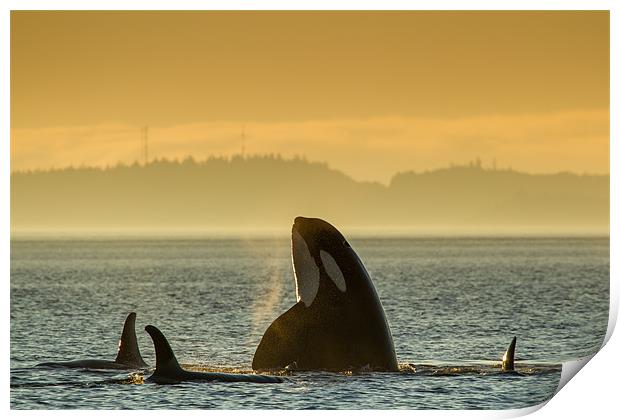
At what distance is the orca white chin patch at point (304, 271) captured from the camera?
29.1 metres

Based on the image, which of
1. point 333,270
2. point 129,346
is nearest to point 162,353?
point 333,270

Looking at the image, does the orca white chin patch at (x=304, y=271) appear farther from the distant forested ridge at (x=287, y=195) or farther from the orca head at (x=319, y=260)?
the distant forested ridge at (x=287, y=195)

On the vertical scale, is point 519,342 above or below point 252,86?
below

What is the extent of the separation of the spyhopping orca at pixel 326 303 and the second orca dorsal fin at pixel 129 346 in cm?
487

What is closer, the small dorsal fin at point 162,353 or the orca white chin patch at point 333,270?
the small dorsal fin at point 162,353

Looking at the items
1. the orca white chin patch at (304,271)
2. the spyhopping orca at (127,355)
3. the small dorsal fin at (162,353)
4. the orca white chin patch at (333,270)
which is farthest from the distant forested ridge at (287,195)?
the orca white chin patch at (333,270)

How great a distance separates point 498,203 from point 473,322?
81223 mm

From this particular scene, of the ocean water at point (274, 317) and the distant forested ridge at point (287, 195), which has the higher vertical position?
the distant forested ridge at point (287, 195)

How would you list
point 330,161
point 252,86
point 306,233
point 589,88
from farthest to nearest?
point 330,161 → point 252,86 → point 589,88 → point 306,233

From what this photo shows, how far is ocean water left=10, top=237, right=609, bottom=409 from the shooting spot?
31406 mm

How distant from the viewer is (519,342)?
197 ft

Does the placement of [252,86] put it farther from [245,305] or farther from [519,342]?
[519,342]

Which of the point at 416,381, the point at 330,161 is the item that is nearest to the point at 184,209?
the point at 330,161
